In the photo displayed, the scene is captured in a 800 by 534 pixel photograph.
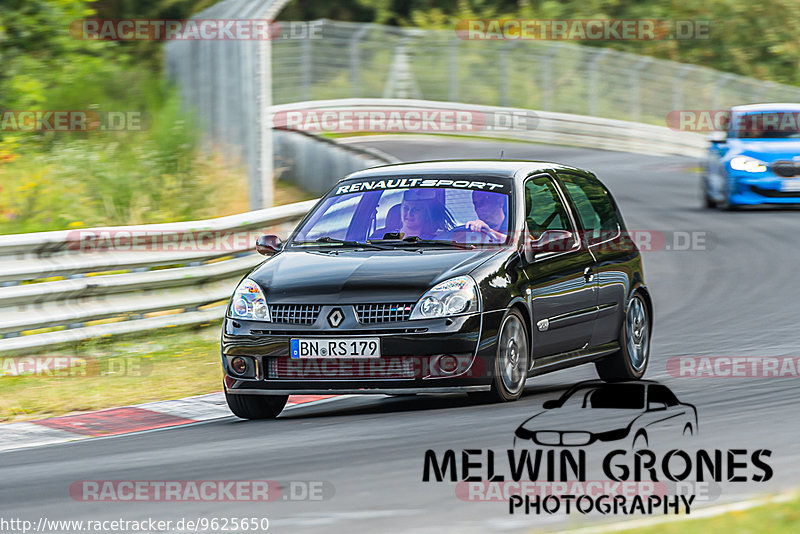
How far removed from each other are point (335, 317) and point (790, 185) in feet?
44.3

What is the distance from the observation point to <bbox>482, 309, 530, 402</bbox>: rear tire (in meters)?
8.49

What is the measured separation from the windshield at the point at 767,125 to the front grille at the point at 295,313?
1357 centimetres

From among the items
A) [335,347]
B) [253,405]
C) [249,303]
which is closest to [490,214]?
[335,347]

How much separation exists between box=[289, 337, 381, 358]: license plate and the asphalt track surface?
410 millimetres

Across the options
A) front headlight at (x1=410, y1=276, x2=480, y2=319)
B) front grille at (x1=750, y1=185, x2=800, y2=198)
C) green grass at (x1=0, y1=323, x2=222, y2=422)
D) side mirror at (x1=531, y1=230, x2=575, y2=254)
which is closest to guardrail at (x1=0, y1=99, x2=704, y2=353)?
green grass at (x1=0, y1=323, x2=222, y2=422)

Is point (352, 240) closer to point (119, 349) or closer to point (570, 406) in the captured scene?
point (570, 406)

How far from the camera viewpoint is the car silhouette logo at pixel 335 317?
8266 mm

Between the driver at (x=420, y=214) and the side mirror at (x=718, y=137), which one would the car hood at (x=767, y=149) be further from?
the driver at (x=420, y=214)

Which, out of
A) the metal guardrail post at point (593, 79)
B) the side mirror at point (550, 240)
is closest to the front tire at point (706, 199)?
the side mirror at point (550, 240)

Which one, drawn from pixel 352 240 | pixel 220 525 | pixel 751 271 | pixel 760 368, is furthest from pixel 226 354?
pixel 751 271

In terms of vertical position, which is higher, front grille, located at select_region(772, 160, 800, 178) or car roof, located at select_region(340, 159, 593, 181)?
car roof, located at select_region(340, 159, 593, 181)

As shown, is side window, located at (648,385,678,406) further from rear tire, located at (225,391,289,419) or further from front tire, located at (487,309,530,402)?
rear tire, located at (225,391,289,419)

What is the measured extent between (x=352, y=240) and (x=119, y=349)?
3.15 m

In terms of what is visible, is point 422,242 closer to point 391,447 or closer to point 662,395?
point 662,395
